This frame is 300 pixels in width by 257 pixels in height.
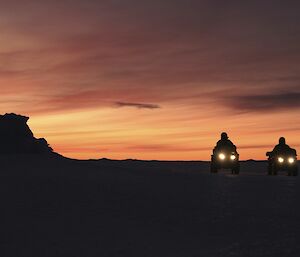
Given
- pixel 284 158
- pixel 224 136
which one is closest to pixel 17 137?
pixel 224 136

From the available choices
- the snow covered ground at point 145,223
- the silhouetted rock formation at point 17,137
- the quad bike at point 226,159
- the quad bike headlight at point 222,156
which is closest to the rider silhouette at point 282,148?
the quad bike at point 226,159

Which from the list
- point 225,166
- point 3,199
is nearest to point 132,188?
point 3,199

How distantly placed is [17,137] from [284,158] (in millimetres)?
30963

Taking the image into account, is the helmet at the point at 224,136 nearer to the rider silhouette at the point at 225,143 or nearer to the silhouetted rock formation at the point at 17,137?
the rider silhouette at the point at 225,143

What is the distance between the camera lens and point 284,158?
30.6 metres

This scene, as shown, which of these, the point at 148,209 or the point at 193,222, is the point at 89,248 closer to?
the point at 193,222

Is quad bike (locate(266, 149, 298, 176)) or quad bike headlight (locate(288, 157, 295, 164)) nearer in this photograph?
quad bike headlight (locate(288, 157, 295, 164))

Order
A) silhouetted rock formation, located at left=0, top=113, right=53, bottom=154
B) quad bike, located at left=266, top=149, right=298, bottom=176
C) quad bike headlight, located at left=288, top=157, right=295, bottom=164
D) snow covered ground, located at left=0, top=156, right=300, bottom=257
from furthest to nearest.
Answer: silhouetted rock formation, located at left=0, top=113, right=53, bottom=154, quad bike, located at left=266, top=149, right=298, bottom=176, quad bike headlight, located at left=288, top=157, right=295, bottom=164, snow covered ground, located at left=0, top=156, right=300, bottom=257

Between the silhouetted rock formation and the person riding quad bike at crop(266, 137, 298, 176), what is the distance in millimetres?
28255

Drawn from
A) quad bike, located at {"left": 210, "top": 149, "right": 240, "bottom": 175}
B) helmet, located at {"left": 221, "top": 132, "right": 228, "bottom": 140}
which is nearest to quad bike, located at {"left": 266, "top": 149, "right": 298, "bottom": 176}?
quad bike, located at {"left": 210, "top": 149, "right": 240, "bottom": 175}

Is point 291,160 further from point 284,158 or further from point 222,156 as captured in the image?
point 222,156

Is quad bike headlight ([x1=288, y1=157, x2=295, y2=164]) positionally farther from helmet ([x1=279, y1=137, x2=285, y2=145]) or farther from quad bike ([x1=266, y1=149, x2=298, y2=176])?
helmet ([x1=279, y1=137, x2=285, y2=145])

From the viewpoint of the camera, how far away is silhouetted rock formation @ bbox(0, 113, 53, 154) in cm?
5341

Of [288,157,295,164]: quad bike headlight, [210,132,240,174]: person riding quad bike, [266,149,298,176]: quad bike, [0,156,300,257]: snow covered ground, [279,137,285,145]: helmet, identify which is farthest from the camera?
[210,132,240,174]: person riding quad bike
